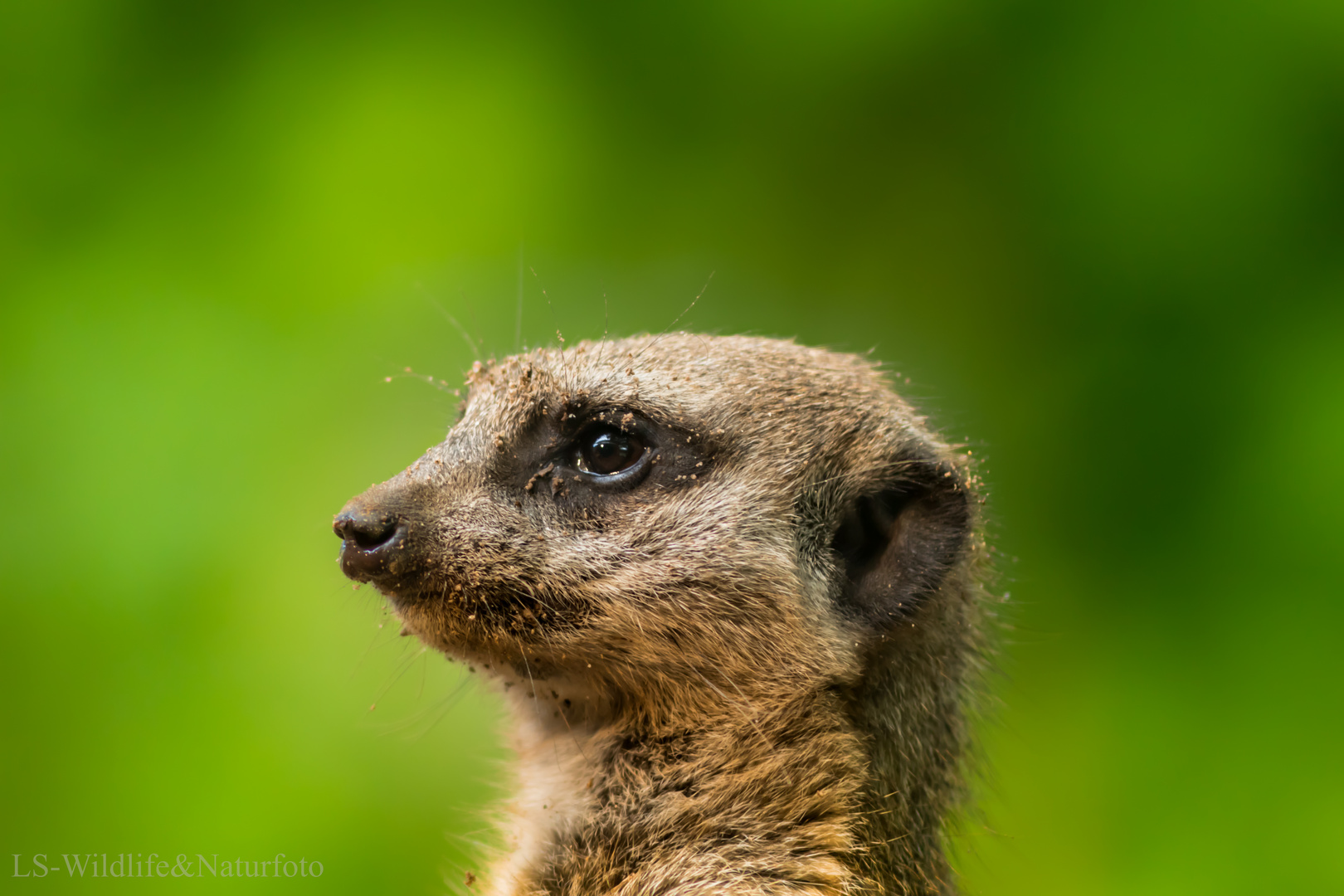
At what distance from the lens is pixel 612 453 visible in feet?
6.31

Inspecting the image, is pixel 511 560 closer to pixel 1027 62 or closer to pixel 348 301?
pixel 348 301

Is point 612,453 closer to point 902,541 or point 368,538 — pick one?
point 368,538

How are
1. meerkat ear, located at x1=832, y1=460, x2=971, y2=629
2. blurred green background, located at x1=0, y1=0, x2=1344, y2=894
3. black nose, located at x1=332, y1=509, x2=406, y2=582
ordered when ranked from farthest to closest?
blurred green background, located at x1=0, y1=0, x2=1344, y2=894 → meerkat ear, located at x1=832, y1=460, x2=971, y2=629 → black nose, located at x1=332, y1=509, x2=406, y2=582

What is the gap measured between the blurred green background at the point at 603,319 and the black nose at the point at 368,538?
1601 millimetres

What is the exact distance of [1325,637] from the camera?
3066 mm

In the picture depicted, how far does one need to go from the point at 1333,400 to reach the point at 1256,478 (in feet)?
1.10

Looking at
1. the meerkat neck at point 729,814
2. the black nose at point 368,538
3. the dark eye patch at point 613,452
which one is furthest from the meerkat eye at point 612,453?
the meerkat neck at point 729,814

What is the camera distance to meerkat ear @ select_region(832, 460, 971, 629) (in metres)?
1.89

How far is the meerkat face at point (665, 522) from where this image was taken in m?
1.79

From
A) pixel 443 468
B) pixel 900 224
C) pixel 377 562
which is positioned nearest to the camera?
pixel 377 562

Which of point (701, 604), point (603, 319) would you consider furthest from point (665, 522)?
point (603, 319)

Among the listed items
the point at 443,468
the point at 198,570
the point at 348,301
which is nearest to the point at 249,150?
the point at 348,301

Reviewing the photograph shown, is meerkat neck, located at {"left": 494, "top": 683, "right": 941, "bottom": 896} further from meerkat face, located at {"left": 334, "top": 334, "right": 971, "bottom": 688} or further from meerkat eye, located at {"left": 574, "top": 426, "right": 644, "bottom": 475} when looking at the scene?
meerkat eye, located at {"left": 574, "top": 426, "right": 644, "bottom": 475}

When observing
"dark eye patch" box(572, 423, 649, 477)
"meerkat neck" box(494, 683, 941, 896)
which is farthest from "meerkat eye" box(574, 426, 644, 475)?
"meerkat neck" box(494, 683, 941, 896)
